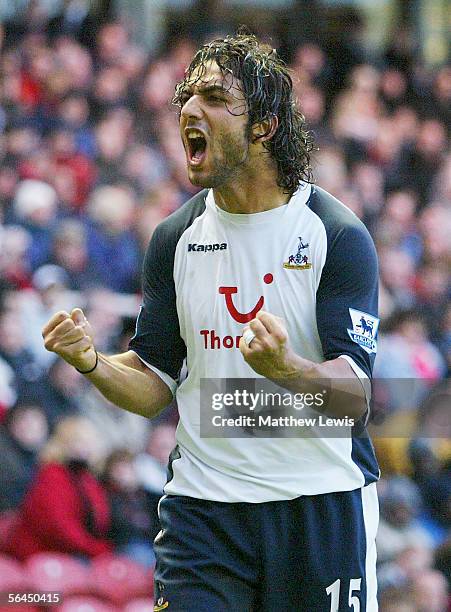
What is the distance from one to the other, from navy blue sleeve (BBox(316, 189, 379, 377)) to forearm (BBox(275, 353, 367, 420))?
3.6 inches

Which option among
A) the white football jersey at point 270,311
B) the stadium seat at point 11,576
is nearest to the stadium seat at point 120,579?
the stadium seat at point 11,576

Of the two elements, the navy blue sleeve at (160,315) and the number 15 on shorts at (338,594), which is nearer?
the number 15 on shorts at (338,594)

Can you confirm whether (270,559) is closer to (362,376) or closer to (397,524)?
(362,376)

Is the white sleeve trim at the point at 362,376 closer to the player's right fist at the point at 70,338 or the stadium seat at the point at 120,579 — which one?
the player's right fist at the point at 70,338

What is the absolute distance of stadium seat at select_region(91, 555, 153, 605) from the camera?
23.6ft

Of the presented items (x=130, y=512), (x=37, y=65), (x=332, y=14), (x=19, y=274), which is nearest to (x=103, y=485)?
(x=130, y=512)

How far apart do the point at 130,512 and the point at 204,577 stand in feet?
12.1

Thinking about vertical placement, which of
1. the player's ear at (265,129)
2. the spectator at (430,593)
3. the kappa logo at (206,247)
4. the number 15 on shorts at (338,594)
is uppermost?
the player's ear at (265,129)

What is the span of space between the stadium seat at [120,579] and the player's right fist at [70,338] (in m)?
3.52

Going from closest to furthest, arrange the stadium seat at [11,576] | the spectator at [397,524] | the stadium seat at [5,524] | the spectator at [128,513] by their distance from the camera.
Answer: the stadium seat at [11,576] → the stadium seat at [5,524] → the spectator at [128,513] → the spectator at [397,524]

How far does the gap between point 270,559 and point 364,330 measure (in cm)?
78

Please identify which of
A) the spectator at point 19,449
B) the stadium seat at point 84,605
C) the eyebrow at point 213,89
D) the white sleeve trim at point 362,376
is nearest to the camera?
the white sleeve trim at point 362,376

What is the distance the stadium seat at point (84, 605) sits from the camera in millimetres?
6883

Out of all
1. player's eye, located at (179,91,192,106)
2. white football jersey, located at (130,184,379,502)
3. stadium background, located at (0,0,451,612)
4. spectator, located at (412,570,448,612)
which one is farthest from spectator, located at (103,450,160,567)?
player's eye, located at (179,91,192,106)
